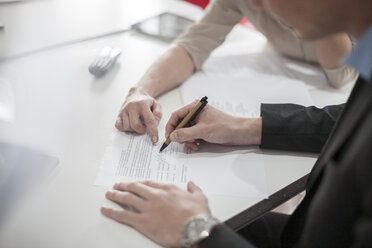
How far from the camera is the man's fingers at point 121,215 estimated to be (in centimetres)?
62

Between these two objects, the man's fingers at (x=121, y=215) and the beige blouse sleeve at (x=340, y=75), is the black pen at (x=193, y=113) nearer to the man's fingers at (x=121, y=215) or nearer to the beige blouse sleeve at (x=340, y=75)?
the man's fingers at (x=121, y=215)

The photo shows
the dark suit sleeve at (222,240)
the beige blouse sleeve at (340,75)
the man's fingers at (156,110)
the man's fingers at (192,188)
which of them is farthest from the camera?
the beige blouse sleeve at (340,75)

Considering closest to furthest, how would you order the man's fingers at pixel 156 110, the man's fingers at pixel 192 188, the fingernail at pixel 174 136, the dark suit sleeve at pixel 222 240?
the dark suit sleeve at pixel 222 240 < the man's fingers at pixel 192 188 < the fingernail at pixel 174 136 < the man's fingers at pixel 156 110

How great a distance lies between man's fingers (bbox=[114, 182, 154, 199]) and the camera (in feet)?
2.14

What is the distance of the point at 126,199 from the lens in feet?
2.15

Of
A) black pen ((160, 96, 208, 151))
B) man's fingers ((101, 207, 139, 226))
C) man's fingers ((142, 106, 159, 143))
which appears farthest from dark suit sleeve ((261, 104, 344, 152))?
man's fingers ((101, 207, 139, 226))

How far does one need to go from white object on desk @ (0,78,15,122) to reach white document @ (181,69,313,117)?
466mm

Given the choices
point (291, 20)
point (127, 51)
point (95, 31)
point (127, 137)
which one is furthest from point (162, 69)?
point (291, 20)

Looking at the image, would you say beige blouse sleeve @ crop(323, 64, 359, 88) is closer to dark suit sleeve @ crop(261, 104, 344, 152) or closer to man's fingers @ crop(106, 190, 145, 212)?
dark suit sleeve @ crop(261, 104, 344, 152)

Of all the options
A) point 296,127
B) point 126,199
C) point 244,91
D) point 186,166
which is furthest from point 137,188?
point 244,91

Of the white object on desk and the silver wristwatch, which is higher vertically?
the silver wristwatch

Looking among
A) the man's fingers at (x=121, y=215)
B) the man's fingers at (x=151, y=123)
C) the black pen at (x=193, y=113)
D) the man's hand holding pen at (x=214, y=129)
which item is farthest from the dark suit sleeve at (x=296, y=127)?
the man's fingers at (x=121, y=215)

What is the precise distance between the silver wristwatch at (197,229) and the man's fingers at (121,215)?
98 mm

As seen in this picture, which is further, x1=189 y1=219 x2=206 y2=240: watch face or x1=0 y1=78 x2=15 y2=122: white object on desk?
x1=0 y1=78 x2=15 y2=122: white object on desk
